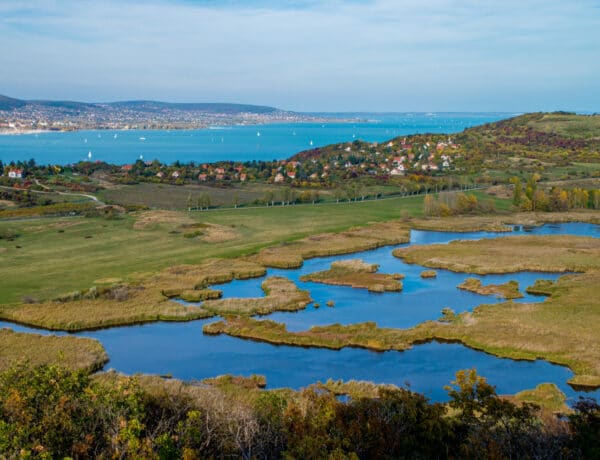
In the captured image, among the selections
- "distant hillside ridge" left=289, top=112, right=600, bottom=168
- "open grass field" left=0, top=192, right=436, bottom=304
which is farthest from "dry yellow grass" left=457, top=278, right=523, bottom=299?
"distant hillside ridge" left=289, top=112, right=600, bottom=168

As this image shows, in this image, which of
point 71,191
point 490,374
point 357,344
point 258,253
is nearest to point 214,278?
point 258,253

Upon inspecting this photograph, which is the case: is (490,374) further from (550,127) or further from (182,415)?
(550,127)

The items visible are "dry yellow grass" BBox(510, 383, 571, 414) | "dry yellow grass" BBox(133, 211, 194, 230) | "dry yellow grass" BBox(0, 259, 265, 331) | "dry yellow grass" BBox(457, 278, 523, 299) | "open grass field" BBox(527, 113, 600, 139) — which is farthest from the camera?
"open grass field" BBox(527, 113, 600, 139)

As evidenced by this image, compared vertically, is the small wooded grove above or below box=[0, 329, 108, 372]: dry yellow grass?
above

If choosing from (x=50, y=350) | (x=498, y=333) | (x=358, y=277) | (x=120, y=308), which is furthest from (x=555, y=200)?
(x=50, y=350)

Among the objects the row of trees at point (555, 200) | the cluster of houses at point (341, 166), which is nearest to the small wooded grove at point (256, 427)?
the row of trees at point (555, 200)

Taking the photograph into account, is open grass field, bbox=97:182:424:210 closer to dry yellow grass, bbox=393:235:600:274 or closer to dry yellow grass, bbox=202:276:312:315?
dry yellow grass, bbox=393:235:600:274

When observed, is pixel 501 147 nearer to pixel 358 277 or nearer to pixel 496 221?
pixel 496 221
